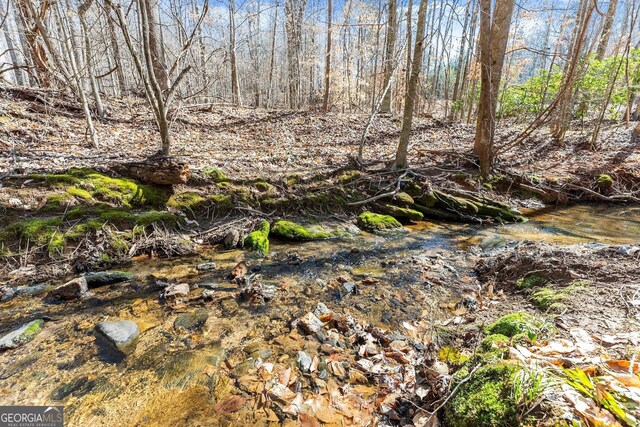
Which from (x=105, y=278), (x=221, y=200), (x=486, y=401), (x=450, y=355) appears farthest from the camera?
(x=221, y=200)

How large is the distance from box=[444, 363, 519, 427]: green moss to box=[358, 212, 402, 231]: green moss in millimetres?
4973

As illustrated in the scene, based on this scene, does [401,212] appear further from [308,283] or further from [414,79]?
[308,283]

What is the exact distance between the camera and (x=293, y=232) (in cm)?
602

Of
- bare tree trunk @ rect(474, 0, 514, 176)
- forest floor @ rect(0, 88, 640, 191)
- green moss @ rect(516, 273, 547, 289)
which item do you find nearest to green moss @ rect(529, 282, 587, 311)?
green moss @ rect(516, 273, 547, 289)

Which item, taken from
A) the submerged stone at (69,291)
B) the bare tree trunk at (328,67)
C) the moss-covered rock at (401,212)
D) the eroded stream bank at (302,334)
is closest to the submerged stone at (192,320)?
the eroded stream bank at (302,334)

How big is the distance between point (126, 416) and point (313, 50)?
25.5 meters

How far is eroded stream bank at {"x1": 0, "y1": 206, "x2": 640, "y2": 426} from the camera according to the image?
2197mm

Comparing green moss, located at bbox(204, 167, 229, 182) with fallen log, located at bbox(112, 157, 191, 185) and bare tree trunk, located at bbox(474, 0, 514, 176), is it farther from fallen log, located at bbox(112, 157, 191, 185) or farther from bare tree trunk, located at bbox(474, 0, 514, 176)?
bare tree trunk, located at bbox(474, 0, 514, 176)

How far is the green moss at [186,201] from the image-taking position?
5962mm

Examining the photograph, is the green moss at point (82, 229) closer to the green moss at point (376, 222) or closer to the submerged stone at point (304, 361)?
the submerged stone at point (304, 361)

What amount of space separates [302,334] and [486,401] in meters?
1.97

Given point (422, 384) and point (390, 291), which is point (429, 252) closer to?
point (390, 291)

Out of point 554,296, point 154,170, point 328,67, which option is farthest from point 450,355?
point 328,67

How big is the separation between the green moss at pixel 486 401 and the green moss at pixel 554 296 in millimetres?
1527
